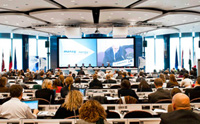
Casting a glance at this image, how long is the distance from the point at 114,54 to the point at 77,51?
4.38 metres

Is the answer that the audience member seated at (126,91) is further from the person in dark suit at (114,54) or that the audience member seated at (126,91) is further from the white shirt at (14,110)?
the person in dark suit at (114,54)

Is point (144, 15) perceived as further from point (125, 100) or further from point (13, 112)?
point (13, 112)

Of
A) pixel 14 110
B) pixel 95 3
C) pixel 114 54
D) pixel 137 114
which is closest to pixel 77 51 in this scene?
pixel 114 54

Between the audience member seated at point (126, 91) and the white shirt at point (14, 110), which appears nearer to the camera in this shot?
the white shirt at point (14, 110)

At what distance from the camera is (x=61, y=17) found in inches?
682

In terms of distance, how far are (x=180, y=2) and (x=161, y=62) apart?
16.7m

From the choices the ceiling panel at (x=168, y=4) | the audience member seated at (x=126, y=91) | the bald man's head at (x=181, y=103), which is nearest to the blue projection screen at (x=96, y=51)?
the ceiling panel at (x=168, y=4)

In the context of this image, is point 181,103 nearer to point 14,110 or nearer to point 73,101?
point 73,101

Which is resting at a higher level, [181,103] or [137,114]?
[181,103]

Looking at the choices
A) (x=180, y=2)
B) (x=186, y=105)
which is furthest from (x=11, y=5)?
(x=186, y=105)

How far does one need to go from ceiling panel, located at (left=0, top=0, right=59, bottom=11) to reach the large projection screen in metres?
12.7

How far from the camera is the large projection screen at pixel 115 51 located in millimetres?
26406

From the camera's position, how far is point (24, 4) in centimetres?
1383

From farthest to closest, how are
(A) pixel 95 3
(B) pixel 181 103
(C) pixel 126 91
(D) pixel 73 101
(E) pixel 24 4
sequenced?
(A) pixel 95 3
(E) pixel 24 4
(C) pixel 126 91
(D) pixel 73 101
(B) pixel 181 103
